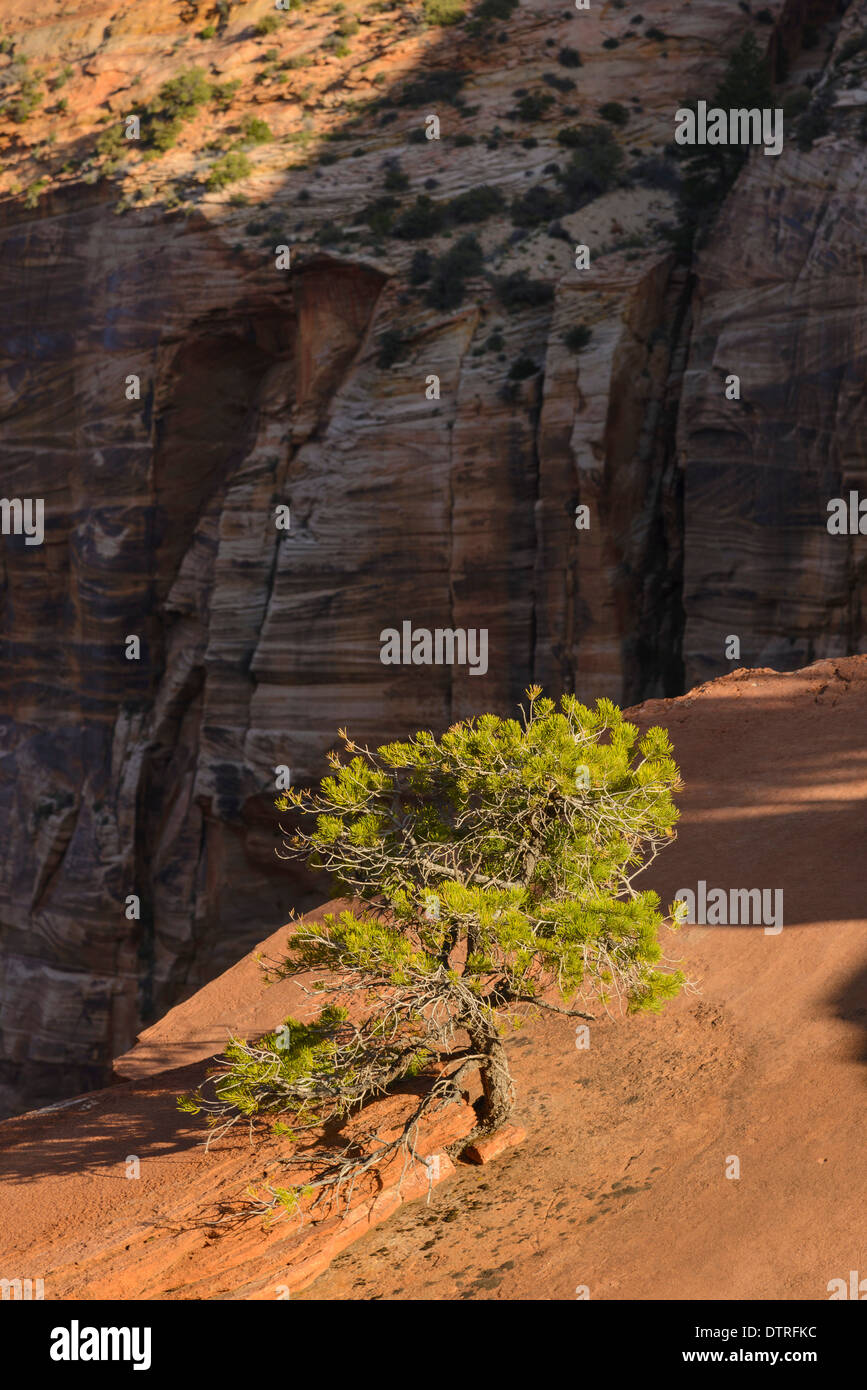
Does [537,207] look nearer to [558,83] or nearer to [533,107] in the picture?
[533,107]

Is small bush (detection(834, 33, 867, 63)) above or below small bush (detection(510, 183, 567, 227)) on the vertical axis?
above

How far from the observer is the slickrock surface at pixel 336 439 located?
28922 mm

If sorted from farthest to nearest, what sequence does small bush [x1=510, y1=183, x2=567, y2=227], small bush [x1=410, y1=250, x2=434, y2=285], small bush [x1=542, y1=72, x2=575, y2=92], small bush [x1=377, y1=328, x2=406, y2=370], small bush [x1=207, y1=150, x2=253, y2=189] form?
small bush [x1=542, y1=72, x2=575, y2=92] → small bush [x1=207, y1=150, x2=253, y2=189] → small bush [x1=510, y1=183, x2=567, y2=227] → small bush [x1=410, y1=250, x2=434, y2=285] → small bush [x1=377, y1=328, x2=406, y2=370]

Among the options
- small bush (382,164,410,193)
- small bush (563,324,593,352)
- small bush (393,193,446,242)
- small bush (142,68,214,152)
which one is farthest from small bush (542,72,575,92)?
small bush (563,324,593,352)

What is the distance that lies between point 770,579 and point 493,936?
1983 centimetres

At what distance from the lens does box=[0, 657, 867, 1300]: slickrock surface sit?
9.84m

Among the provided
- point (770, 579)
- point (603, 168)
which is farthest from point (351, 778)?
point (603, 168)

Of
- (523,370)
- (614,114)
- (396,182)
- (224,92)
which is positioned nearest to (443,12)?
(224,92)

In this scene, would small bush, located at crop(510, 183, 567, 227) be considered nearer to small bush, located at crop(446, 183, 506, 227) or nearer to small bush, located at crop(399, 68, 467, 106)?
small bush, located at crop(446, 183, 506, 227)

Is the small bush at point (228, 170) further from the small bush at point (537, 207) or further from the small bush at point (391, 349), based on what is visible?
the small bush at point (391, 349)

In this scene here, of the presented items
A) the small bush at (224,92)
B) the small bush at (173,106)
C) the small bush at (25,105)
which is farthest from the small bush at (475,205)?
the small bush at (25,105)

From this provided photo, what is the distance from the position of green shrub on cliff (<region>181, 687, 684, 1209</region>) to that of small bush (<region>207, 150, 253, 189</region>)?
3181 centimetres

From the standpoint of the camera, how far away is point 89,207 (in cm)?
3947

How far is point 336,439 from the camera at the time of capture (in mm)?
33156
